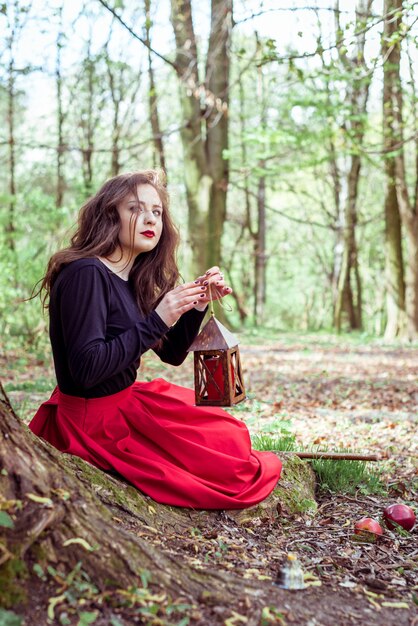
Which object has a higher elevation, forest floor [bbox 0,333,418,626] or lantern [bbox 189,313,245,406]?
lantern [bbox 189,313,245,406]

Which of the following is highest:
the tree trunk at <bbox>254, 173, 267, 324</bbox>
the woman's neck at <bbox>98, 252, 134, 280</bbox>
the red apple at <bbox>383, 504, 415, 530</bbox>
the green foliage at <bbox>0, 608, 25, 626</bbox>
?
the tree trunk at <bbox>254, 173, 267, 324</bbox>

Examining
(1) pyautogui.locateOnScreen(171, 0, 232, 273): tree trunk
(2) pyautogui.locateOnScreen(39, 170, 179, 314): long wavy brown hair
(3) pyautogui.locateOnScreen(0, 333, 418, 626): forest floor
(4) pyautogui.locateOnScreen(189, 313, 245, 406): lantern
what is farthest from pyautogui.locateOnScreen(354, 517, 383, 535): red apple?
(1) pyautogui.locateOnScreen(171, 0, 232, 273): tree trunk

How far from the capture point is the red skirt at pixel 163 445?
271 cm

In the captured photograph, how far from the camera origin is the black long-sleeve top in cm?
263

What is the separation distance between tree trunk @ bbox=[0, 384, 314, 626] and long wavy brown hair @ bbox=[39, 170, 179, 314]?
996 mm

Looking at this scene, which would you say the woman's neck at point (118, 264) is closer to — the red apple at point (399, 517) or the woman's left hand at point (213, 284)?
the woman's left hand at point (213, 284)

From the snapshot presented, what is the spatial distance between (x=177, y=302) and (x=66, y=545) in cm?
124

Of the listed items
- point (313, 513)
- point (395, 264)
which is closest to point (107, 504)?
point (313, 513)

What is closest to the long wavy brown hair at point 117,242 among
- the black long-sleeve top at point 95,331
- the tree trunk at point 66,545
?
the black long-sleeve top at point 95,331

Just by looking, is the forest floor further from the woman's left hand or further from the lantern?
the woman's left hand

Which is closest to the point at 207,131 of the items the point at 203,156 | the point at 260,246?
the point at 203,156

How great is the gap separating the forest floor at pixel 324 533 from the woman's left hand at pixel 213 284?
3.45 ft

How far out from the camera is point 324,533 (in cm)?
291

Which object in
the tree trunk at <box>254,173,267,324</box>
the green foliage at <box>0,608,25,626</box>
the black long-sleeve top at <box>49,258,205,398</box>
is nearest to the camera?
the green foliage at <box>0,608,25,626</box>
